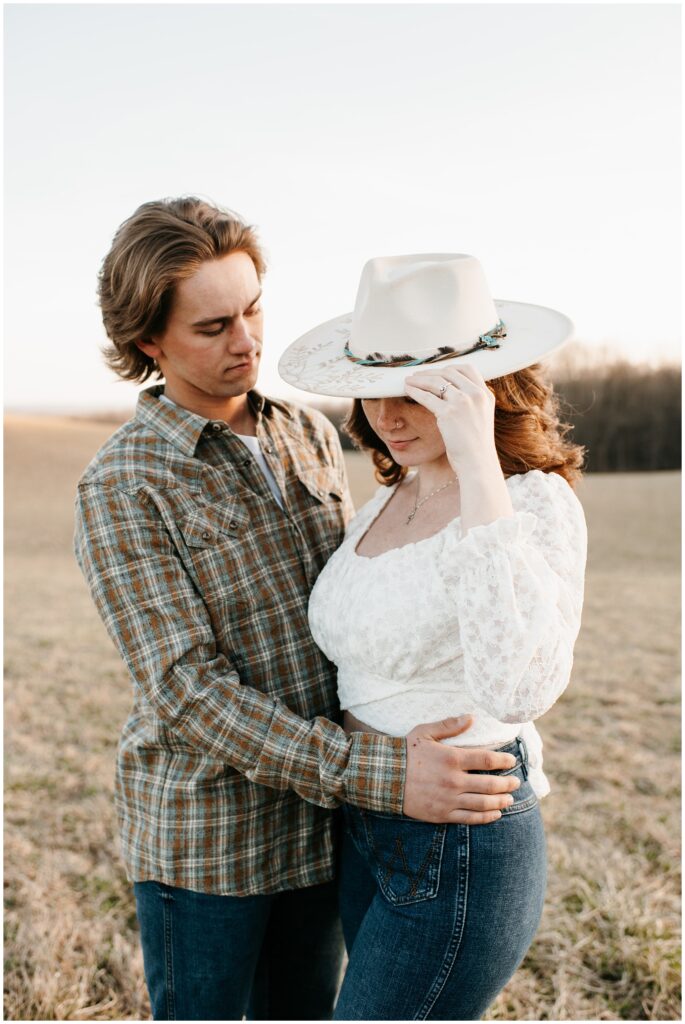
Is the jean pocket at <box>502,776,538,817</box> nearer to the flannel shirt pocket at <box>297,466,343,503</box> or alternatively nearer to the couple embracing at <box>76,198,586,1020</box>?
the couple embracing at <box>76,198,586,1020</box>

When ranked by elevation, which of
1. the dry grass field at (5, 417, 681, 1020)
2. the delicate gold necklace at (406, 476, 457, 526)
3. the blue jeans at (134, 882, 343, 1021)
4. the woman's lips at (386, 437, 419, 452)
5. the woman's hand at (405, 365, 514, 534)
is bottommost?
the dry grass field at (5, 417, 681, 1020)

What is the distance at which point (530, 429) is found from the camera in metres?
1.83

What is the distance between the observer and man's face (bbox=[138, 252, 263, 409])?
83.7 inches

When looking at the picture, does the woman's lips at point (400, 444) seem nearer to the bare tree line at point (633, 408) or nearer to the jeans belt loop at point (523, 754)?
the jeans belt loop at point (523, 754)

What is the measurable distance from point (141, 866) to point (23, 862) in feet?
6.92

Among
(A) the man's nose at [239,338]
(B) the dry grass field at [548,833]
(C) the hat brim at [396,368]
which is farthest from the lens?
(B) the dry grass field at [548,833]

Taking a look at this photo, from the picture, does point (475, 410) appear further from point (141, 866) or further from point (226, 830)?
point (141, 866)

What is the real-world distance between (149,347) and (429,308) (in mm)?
786

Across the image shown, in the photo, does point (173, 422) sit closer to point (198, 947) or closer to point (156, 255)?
point (156, 255)

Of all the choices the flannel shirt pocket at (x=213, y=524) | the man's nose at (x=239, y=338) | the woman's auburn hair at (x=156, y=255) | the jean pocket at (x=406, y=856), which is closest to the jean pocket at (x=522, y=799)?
the jean pocket at (x=406, y=856)

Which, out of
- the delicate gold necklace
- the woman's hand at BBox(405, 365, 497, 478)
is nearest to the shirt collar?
the delicate gold necklace

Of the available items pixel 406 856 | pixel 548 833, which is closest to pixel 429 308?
pixel 406 856

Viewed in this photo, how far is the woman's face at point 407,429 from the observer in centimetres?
185

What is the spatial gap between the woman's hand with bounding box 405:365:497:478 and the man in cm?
65
